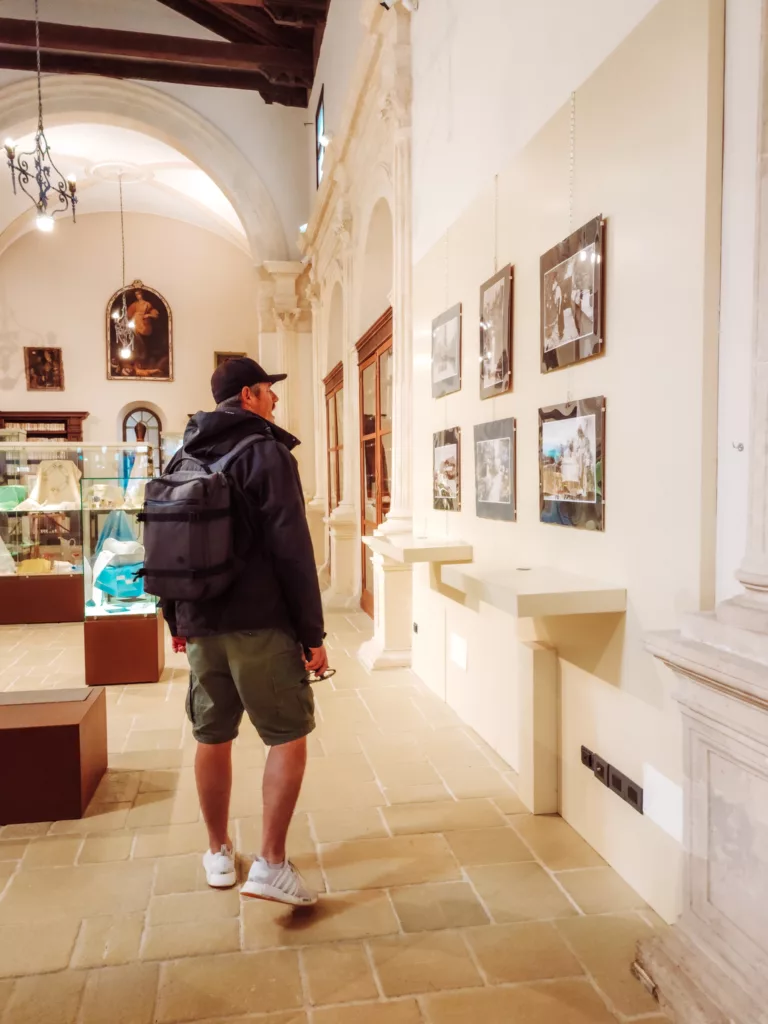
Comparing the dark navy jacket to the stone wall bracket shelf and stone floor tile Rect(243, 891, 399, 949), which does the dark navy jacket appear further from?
stone floor tile Rect(243, 891, 399, 949)

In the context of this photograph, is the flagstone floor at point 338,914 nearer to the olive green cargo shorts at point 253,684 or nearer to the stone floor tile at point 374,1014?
the stone floor tile at point 374,1014

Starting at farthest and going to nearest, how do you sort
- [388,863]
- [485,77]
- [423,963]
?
[485,77]
[388,863]
[423,963]

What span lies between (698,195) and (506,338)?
4.51ft

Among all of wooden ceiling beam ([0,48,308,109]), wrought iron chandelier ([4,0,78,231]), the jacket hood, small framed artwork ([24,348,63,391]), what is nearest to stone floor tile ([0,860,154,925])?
the jacket hood

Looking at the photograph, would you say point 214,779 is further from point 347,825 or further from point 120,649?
point 120,649

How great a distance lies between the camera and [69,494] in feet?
25.1

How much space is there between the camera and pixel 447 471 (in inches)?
173

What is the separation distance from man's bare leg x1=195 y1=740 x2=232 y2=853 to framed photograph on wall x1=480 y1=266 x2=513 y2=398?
2006 mm

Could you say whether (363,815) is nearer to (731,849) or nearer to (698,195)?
(731,849)

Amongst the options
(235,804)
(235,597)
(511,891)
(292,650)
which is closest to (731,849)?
(511,891)

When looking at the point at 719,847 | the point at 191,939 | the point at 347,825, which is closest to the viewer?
the point at 719,847

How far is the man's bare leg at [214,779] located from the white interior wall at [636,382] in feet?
4.33

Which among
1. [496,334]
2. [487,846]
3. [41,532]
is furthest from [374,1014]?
[41,532]

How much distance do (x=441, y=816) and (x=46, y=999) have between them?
5.08 feet
